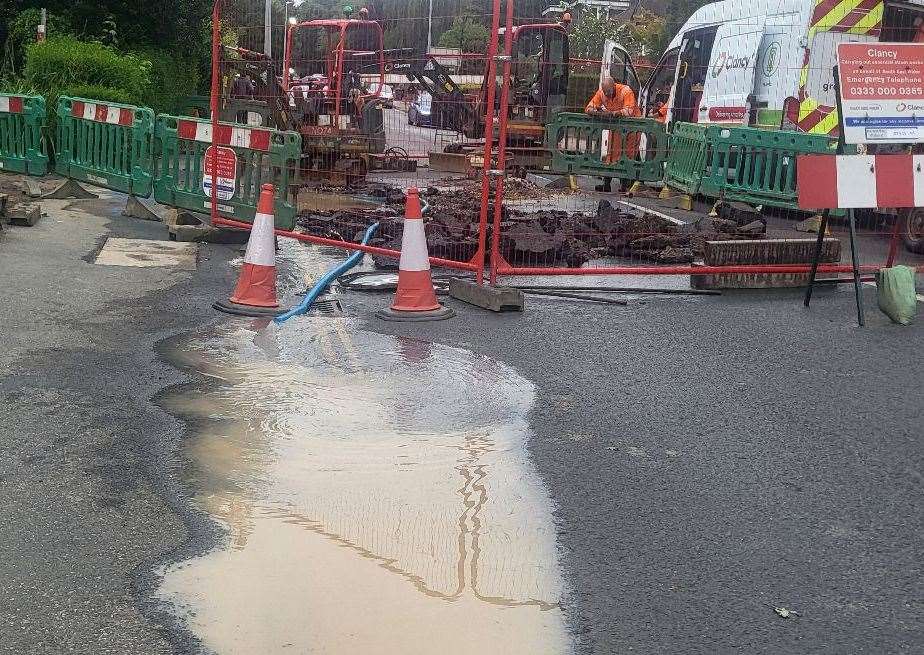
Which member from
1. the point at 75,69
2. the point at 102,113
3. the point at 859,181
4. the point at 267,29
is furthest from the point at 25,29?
the point at 859,181

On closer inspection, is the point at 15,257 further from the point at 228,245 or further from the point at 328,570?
the point at 328,570

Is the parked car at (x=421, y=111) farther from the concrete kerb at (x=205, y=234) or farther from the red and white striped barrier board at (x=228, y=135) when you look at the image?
the concrete kerb at (x=205, y=234)

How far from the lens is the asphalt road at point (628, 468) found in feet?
12.0

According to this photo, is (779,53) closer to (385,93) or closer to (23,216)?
(385,93)

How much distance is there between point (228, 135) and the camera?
36.8 feet

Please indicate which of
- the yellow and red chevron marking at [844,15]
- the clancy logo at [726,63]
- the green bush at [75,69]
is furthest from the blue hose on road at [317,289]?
the green bush at [75,69]

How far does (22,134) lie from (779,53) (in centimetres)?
987

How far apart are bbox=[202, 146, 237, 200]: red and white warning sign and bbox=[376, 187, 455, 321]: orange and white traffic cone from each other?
359cm

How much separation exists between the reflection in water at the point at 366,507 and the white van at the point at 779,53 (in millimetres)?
8732

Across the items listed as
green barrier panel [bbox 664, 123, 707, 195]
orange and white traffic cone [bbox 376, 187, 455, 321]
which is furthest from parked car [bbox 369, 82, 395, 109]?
orange and white traffic cone [bbox 376, 187, 455, 321]

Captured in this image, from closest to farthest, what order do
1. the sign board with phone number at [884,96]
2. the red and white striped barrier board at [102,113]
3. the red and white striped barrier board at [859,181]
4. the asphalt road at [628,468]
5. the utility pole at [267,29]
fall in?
the asphalt road at [628,468], the red and white striped barrier board at [859,181], the sign board with phone number at [884,96], the red and white striped barrier board at [102,113], the utility pole at [267,29]

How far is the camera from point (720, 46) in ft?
54.9

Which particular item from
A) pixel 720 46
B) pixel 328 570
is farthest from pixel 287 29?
pixel 328 570

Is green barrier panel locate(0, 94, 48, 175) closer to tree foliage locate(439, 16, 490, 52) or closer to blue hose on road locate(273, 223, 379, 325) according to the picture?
blue hose on road locate(273, 223, 379, 325)
